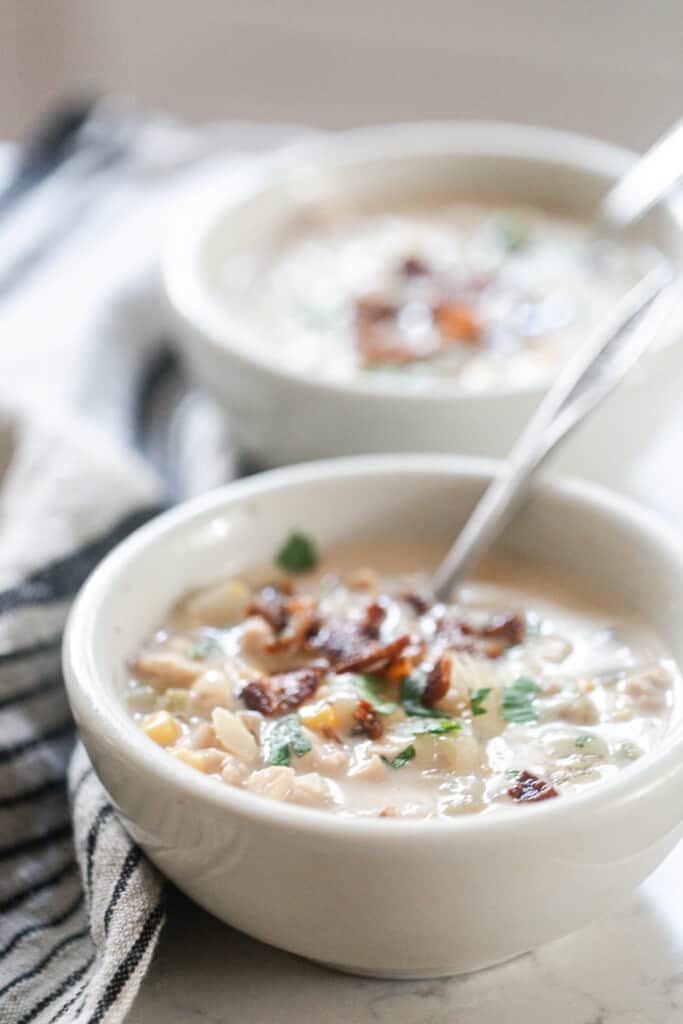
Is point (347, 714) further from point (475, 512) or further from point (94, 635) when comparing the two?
point (475, 512)

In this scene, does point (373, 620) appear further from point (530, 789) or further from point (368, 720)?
point (530, 789)

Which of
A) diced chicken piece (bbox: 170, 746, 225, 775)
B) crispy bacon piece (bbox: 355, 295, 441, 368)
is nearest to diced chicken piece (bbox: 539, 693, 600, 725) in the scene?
diced chicken piece (bbox: 170, 746, 225, 775)

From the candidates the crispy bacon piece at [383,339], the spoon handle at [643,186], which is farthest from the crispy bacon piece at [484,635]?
the spoon handle at [643,186]

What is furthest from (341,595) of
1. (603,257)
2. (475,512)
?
(603,257)

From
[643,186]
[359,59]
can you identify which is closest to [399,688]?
[643,186]

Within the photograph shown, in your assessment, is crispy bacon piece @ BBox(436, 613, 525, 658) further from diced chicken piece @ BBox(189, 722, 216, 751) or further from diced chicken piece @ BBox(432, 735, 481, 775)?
diced chicken piece @ BBox(189, 722, 216, 751)

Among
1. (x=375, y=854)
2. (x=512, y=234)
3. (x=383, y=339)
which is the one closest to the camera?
(x=375, y=854)
